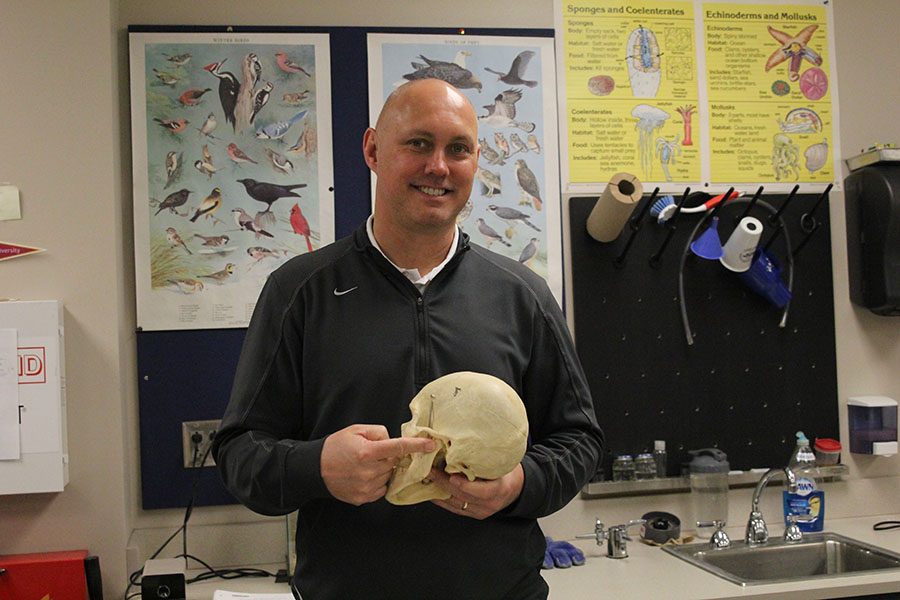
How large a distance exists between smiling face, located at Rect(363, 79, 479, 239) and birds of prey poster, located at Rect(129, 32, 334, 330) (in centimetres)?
129

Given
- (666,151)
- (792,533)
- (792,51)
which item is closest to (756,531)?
(792,533)

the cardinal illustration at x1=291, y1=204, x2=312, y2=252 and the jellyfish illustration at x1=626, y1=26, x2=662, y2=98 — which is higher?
the jellyfish illustration at x1=626, y1=26, x2=662, y2=98

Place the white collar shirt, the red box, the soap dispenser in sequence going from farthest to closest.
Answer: the soap dispenser → the red box → the white collar shirt

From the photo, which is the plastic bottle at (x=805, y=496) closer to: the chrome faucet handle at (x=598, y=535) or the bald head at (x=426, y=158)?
the chrome faucet handle at (x=598, y=535)

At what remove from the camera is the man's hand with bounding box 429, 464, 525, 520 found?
4.68 ft

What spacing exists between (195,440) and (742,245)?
6.01 ft

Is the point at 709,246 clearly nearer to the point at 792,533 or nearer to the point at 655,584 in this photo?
the point at 792,533

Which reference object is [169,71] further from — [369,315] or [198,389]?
[369,315]

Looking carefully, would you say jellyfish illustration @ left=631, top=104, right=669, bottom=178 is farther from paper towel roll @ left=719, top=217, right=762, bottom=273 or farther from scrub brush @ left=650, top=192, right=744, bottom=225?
paper towel roll @ left=719, top=217, right=762, bottom=273

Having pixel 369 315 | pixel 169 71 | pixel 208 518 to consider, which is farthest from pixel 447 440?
pixel 169 71

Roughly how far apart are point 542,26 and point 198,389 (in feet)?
5.30

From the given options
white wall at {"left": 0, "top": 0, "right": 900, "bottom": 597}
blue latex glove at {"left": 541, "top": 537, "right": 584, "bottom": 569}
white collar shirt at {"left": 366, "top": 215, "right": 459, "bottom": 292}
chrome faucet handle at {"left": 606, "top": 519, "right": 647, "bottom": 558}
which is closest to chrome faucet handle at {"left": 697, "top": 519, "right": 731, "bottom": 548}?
chrome faucet handle at {"left": 606, "top": 519, "right": 647, "bottom": 558}

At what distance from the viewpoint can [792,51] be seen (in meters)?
3.23

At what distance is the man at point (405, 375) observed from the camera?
5.07 feet
